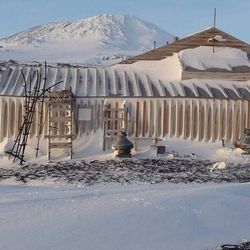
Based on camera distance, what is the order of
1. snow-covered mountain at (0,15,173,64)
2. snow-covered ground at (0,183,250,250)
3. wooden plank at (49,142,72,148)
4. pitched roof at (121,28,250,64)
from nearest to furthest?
snow-covered ground at (0,183,250,250) < wooden plank at (49,142,72,148) < pitched roof at (121,28,250,64) < snow-covered mountain at (0,15,173,64)

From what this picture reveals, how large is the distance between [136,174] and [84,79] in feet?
23.0

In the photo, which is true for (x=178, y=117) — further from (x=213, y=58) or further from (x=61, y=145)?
(x=61, y=145)

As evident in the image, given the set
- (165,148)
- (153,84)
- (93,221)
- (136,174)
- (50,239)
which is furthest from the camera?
(153,84)

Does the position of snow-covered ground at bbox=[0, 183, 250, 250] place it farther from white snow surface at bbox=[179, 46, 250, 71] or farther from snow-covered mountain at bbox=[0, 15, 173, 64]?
snow-covered mountain at bbox=[0, 15, 173, 64]

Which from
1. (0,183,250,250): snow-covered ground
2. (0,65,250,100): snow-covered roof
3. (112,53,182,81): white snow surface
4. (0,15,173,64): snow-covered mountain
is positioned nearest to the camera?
(0,183,250,250): snow-covered ground

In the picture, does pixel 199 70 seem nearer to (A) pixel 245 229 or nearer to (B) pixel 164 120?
(B) pixel 164 120

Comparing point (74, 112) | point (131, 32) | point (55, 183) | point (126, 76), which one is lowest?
point (55, 183)

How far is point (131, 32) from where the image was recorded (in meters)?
142

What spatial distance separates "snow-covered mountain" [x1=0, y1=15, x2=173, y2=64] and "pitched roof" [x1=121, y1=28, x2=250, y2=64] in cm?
6702

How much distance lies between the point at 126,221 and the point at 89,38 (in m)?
121

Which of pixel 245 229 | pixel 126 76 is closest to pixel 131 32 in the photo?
pixel 126 76

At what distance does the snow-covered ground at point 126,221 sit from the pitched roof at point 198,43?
12222 millimetres

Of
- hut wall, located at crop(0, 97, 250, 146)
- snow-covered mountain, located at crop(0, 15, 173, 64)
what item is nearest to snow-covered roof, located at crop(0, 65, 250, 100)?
hut wall, located at crop(0, 97, 250, 146)

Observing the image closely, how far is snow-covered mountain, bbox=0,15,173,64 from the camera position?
10244cm
